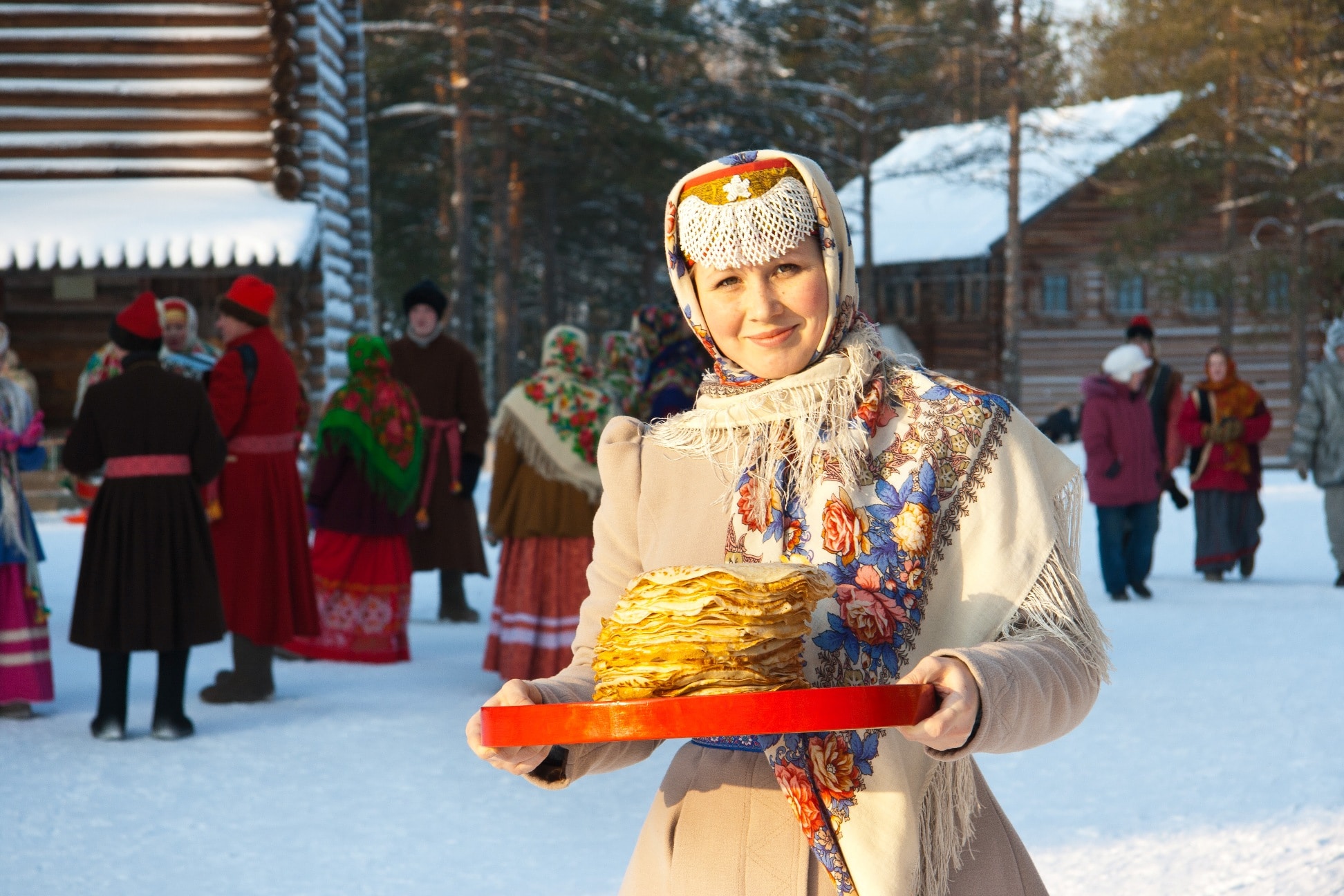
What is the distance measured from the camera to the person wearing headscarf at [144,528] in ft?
21.8

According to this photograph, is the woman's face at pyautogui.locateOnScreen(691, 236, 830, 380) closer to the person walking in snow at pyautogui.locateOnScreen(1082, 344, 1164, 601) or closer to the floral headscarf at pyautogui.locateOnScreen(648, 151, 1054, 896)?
the floral headscarf at pyautogui.locateOnScreen(648, 151, 1054, 896)

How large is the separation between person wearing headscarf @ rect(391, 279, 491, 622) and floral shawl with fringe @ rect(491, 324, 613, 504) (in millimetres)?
1734

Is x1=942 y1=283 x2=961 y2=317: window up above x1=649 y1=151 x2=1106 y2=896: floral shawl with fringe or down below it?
above

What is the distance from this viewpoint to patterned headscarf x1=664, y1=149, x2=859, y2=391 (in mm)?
2129

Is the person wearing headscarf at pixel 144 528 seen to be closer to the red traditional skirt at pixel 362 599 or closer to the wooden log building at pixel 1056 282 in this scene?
the red traditional skirt at pixel 362 599

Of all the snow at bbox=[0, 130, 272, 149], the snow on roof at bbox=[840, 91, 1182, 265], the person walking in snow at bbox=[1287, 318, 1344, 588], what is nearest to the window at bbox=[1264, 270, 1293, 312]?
the snow on roof at bbox=[840, 91, 1182, 265]

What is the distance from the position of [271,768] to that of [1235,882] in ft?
12.5

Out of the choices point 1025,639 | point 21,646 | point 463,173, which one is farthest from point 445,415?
point 463,173

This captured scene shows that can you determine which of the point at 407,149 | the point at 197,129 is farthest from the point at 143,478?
the point at 407,149

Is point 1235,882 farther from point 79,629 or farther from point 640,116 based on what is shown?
point 640,116

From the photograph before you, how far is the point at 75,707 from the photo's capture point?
7539 mm

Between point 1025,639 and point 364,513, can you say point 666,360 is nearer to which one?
point 364,513

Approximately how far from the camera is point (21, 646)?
23.5ft

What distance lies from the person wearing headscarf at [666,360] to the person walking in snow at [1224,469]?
5931 millimetres
